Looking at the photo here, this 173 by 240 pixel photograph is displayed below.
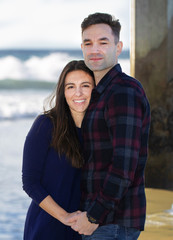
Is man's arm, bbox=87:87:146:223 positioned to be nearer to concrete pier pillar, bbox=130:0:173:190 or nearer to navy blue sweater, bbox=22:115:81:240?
navy blue sweater, bbox=22:115:81:240

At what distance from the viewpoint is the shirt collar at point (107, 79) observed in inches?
70.5

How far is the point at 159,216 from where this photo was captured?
3676mm

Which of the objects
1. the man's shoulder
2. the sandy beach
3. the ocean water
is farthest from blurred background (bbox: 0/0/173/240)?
the man's shoulder

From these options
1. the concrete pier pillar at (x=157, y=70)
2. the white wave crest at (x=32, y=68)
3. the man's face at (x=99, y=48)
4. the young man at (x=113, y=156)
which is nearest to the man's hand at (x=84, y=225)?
the young man at (x=113, y=156)

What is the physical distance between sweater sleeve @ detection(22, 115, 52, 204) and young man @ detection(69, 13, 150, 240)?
18cm

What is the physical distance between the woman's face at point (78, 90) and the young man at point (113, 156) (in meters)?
0.13

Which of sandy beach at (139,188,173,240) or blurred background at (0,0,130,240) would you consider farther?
Answer: blurred background at (0,0,130,240)

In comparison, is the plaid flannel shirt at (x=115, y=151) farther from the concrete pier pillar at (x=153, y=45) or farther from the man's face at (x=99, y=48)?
the concrete pier pillar at (x=153, y=45)

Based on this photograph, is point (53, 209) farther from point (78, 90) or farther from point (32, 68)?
point (32, 68)

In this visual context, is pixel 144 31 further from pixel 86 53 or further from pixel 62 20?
pixel 62 20

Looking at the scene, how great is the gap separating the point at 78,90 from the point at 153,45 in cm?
287

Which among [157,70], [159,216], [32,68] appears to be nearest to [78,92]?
[159,216]

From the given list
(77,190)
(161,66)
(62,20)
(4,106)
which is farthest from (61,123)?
(62,20)

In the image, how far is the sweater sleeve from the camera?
1828 mm
